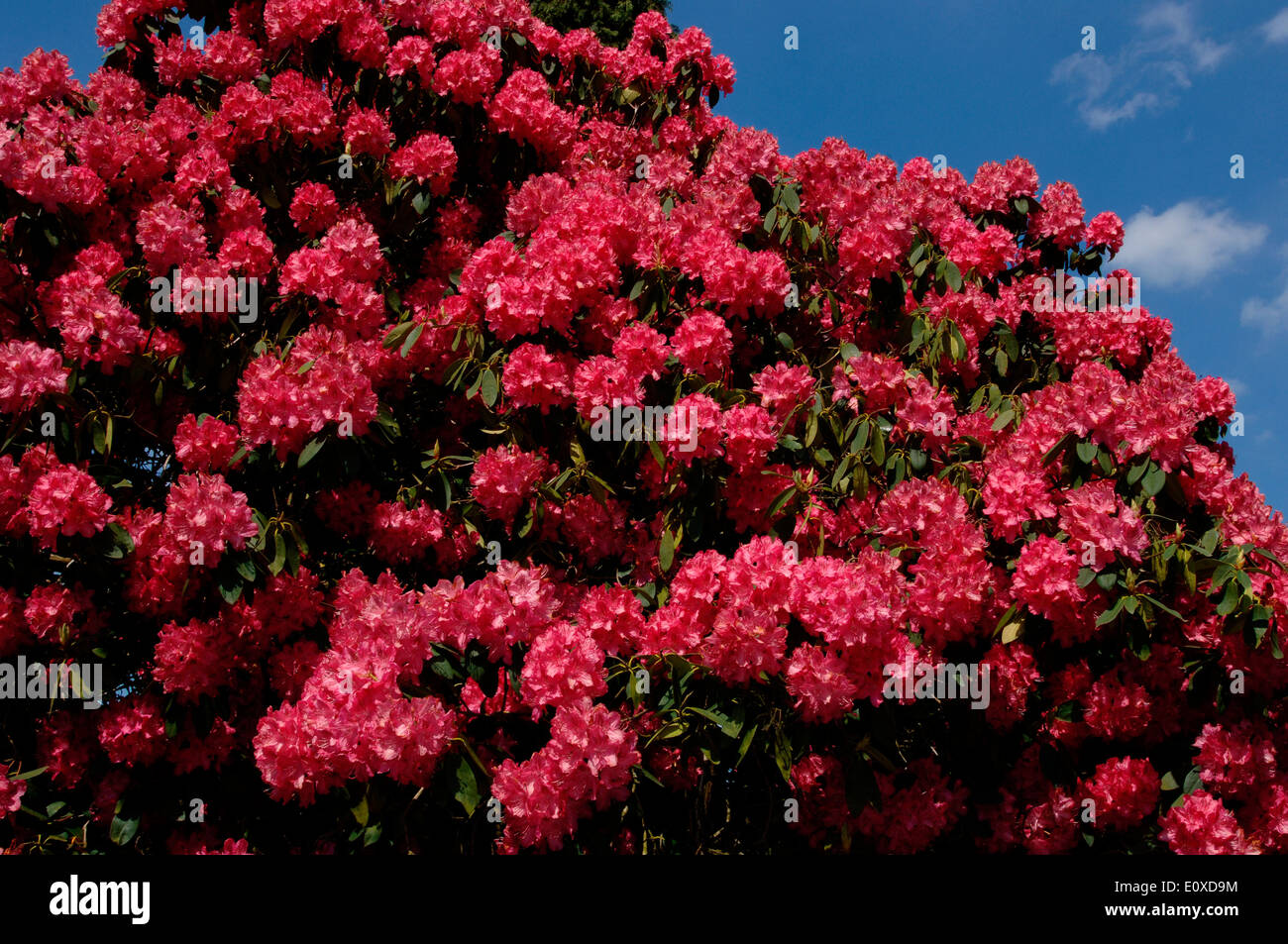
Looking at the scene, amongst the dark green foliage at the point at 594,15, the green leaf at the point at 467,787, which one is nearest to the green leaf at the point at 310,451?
the green leaf at the point at 467,787

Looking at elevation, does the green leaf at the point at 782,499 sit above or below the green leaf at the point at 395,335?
below

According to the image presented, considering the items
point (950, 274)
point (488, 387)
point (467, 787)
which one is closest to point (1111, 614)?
point (950, 274)

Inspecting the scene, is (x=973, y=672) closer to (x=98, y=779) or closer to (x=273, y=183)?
(x=98, y=779)

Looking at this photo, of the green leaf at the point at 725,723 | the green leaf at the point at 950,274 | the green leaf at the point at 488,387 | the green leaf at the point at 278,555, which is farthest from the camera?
the green leaf at the point at 950,274

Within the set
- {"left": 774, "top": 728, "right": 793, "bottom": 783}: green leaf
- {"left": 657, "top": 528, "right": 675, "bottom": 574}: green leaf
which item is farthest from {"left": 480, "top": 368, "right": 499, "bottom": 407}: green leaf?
{"left": 774, "top": 728, "right": 793, "bottom": 783}: green leaf

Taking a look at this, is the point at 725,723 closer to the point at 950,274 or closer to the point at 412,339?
the point at 412,339

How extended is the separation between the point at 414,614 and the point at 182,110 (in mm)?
3525

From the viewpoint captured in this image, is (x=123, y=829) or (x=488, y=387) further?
(x=488, y=387)

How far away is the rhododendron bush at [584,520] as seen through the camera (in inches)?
138

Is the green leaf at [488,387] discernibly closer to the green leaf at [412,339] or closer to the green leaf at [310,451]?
the green leaf at [412,339]

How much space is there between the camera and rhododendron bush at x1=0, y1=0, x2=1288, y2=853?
3500 millimetres

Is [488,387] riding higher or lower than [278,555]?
higher

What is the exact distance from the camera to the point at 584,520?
14.5 ft

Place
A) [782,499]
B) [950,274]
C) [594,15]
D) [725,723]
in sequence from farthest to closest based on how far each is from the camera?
[594,15]
[950,274]
[782,499]
[725,723]
